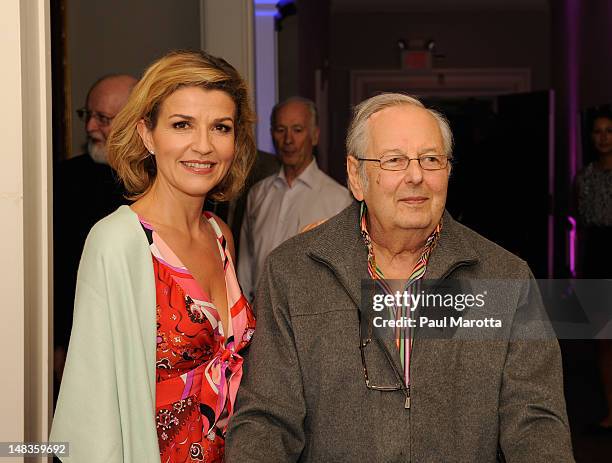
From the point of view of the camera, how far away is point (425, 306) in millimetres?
1843

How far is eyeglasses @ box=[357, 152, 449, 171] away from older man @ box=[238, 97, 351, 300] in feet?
6.20

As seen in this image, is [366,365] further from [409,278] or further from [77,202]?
[77,202]

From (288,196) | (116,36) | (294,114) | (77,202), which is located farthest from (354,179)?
(116,36)

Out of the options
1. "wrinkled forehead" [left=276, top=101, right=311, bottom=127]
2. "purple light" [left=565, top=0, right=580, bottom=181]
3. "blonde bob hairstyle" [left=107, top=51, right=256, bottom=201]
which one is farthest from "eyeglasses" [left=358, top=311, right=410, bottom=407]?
"purple light" [left=565, top=0, right=580, bottom=181]

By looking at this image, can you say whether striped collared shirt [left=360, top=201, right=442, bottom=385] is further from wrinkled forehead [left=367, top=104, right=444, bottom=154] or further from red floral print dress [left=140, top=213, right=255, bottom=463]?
red floral print dress [left=140, top=213, right=255, bottom=463]

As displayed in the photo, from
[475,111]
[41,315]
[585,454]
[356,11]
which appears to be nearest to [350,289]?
[41,315]

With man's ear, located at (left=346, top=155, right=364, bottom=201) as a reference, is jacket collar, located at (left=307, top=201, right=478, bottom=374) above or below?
below

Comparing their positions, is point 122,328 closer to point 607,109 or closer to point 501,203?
point 607,109

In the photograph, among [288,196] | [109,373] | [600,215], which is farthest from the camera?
[600,215]

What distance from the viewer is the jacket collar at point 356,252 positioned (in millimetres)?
1837

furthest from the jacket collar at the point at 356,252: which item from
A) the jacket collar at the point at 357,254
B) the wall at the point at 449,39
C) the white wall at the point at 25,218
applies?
the wall at the point at 449,39

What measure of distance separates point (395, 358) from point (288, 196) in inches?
83.8

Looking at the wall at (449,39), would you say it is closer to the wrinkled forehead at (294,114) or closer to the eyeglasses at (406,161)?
the wrinkled forehead at (294,114)

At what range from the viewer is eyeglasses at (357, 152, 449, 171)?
1806mm
